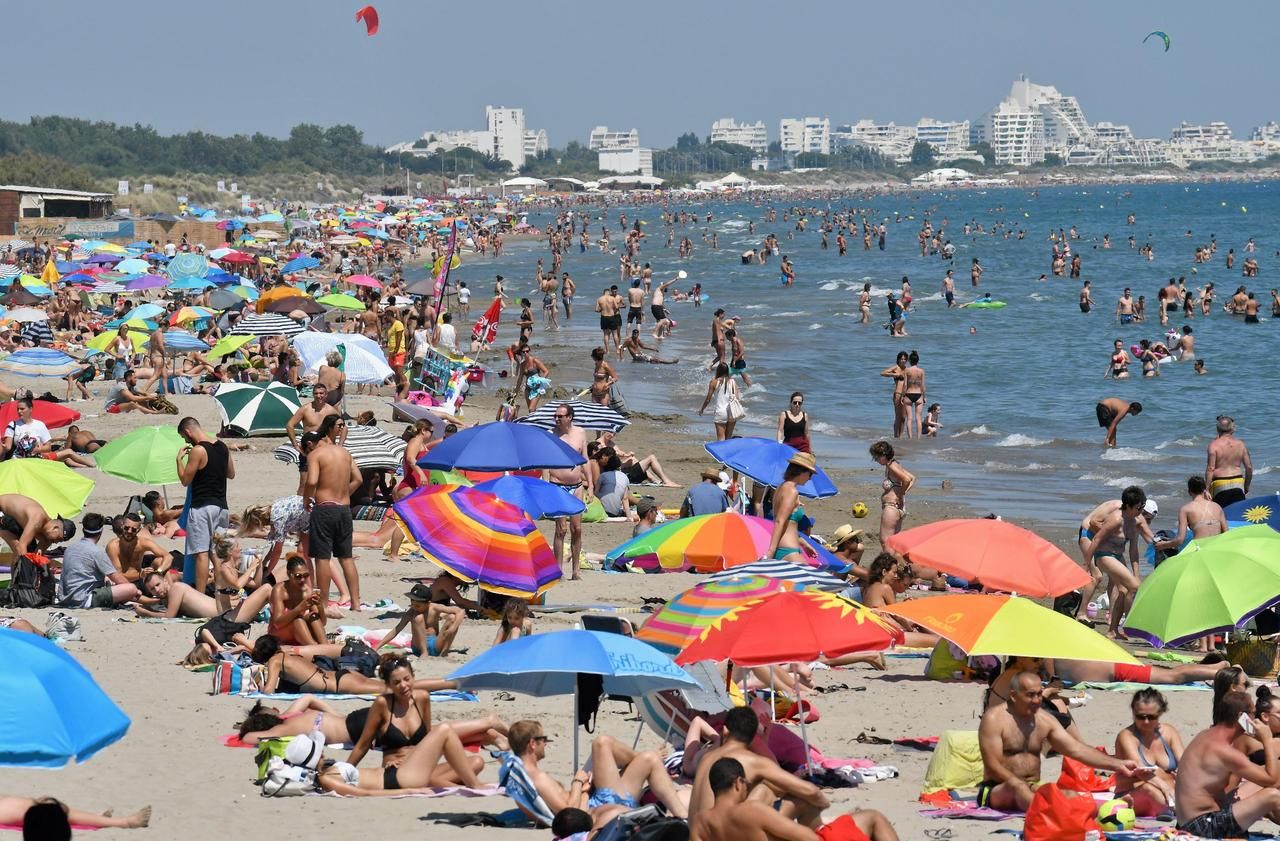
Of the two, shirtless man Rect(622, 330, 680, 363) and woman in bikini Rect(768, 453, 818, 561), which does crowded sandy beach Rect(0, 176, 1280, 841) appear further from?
shirtless man Rect(622, 330, 680, 363)

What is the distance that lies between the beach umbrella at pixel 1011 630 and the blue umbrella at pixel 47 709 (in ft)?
11.3

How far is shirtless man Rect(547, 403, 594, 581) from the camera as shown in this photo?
37.3 ft

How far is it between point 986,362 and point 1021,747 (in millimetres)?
22538

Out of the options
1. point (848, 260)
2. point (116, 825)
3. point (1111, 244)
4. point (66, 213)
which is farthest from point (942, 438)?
point (1111, 244)

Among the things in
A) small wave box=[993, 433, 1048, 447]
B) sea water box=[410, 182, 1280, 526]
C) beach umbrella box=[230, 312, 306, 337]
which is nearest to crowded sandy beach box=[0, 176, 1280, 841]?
sea water box=[410, 182, 1280, 526]

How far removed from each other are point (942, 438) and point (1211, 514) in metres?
10.2

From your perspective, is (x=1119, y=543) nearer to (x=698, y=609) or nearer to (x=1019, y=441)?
(x=698, y=609)

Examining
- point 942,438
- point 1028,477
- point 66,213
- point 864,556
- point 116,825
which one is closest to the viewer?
point 116,825

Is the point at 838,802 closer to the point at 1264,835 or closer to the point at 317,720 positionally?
the point at 1264,835

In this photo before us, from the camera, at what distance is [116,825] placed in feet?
19.9

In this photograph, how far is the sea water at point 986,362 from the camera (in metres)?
18.2

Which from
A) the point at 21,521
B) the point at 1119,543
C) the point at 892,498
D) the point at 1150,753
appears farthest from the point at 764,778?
the point at 892,498

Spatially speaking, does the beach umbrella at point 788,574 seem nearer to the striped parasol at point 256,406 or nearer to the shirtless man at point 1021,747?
the shirtless man at point 1021,747

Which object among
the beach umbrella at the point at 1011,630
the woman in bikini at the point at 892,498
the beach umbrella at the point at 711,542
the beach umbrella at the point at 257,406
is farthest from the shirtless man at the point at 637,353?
the beach umbrella at the point at 1011,630
